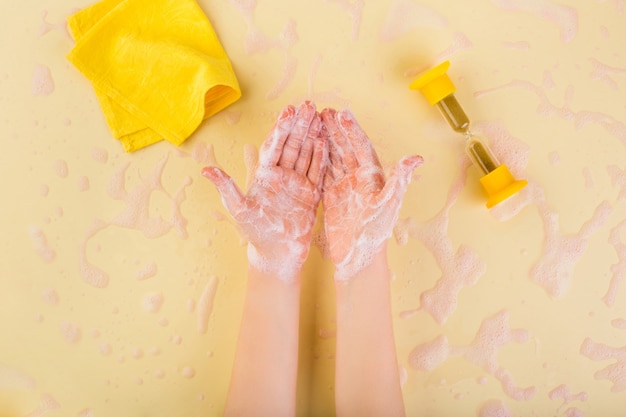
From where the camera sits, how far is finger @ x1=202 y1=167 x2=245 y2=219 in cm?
94

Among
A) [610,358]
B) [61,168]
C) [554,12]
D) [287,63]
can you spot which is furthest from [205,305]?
[554,12]

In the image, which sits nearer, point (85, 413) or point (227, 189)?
point (227, 189)

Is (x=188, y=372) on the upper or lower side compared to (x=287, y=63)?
lower

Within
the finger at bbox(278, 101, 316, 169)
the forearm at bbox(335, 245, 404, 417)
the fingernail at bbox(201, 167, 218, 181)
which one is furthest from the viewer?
the finger at bbox(278, 101, 316, 169)

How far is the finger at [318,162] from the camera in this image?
116cm

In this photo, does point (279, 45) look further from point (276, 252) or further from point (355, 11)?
point (276, 252)

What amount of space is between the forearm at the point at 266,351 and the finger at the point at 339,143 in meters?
0.27

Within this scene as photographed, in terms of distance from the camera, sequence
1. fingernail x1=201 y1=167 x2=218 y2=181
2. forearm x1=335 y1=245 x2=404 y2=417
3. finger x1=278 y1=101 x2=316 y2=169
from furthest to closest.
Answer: finger x1=278 y1=101 x2=316 y2=169, forearm x1=335 y1=245 x2=404 y2=417, fingernail x1=201 y1=167 x2=218 y2=181

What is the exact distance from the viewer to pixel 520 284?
47.4 inches

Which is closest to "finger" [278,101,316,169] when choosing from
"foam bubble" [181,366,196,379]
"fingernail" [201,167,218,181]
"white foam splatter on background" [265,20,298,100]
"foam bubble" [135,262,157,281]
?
"white foam splatter on background" [265,20,298,100]

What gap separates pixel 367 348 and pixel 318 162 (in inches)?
16.4

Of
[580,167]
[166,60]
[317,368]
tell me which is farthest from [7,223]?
[580,167]

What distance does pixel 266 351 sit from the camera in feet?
3.48

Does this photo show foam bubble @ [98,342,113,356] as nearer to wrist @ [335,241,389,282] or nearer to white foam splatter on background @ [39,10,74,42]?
wrist @ [335,241,389,282]
